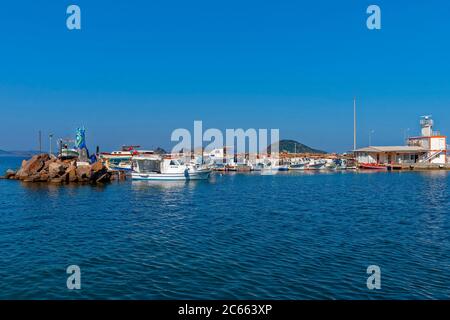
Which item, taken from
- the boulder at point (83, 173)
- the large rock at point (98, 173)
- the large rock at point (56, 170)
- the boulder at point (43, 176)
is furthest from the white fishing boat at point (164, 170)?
the boulder at point (43, 176)

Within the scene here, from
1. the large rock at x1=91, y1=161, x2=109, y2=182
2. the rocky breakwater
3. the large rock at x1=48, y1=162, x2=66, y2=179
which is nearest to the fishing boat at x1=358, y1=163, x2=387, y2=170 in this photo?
the rocky breakwater

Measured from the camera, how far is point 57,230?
990 inches

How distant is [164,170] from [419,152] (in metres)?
79.2

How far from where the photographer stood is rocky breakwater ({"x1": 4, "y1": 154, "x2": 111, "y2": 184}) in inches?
2399

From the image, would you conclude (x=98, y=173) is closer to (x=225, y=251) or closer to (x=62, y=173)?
(x=62, y=173)

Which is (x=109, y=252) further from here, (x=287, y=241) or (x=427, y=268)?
(x=427, y=268)

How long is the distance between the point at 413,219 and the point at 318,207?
9.43 meters

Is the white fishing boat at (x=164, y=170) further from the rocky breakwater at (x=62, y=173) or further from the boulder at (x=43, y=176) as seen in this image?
the boulder at (x=43, y=176)

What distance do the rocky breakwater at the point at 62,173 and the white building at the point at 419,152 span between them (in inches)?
3211

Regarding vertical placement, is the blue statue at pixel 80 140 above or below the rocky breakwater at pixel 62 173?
above

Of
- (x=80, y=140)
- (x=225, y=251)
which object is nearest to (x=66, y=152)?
(x=80, y=140)

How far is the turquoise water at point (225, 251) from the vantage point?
14.3 m

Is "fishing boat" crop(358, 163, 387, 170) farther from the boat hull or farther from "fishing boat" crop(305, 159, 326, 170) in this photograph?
the boat hull
